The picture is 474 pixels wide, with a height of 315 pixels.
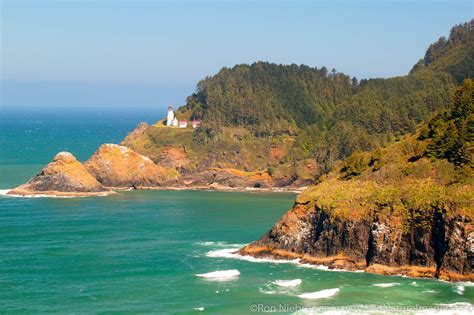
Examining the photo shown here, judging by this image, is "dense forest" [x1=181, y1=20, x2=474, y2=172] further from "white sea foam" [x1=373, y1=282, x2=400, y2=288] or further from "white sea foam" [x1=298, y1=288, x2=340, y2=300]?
"white sea foam" [x1=298, y1=288, x2=340, y2=300]

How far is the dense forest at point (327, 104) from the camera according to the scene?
154 metres

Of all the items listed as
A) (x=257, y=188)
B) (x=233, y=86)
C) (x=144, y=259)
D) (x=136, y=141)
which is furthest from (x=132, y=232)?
(x=233, y=86)

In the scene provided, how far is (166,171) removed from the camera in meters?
155

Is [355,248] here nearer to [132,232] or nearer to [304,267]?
[304,267]

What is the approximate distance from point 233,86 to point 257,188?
4742cm

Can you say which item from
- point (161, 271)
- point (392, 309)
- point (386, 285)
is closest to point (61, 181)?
point (161, 271)

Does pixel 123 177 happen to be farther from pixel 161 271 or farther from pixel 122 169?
pixel 161 271

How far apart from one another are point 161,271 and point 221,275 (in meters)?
6.38

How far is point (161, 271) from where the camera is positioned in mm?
77625

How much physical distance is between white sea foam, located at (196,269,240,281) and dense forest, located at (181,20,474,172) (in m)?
76.5

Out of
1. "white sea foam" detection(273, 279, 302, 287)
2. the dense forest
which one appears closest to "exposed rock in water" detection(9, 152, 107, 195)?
the dense forest

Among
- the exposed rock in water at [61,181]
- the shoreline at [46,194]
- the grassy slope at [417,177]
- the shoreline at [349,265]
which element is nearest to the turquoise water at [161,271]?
the shoreline at [349,265]

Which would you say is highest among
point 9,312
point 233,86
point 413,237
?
point 233,86

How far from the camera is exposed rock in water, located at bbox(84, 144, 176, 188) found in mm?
147000
